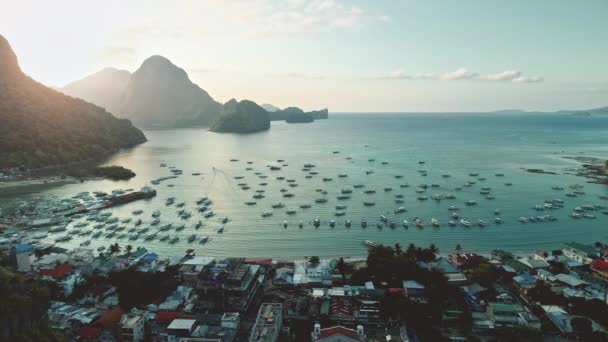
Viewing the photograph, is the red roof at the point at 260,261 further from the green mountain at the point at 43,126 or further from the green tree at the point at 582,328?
the green mountain at the point at 43,126

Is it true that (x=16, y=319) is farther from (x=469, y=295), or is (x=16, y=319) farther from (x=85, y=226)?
(x=85, y=226)

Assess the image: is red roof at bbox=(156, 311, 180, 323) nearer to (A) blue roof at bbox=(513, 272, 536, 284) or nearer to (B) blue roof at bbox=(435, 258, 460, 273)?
(B) blue roof at bbox=(435, 258, 460, 273)

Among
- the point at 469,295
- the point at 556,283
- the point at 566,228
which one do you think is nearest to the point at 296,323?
the point at 469,295

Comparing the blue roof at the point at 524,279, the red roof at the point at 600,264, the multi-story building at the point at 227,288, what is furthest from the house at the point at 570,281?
the multi-story building at the point at 227,288

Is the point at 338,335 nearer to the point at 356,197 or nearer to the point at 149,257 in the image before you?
the point at 149,257

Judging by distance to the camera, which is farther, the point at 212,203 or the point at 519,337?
the point at 212,203

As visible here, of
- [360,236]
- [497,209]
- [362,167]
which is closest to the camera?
[360,236]
